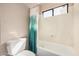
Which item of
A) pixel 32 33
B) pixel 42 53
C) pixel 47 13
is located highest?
pixel 47 13

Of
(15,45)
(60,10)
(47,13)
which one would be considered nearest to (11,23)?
(15,45)

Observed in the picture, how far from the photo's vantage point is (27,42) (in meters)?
1.26

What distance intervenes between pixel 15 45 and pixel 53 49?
0.98 feet

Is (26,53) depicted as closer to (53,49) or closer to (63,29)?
(53,49)

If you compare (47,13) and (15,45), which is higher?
(47,13)

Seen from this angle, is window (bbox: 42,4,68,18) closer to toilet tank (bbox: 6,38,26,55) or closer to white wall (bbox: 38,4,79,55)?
white wall (bbox: 38,4,79,55)

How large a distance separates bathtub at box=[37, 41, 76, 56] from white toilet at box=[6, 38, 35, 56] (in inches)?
3.2

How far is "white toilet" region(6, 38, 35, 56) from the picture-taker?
4.08 feet

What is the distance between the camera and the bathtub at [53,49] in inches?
48.3

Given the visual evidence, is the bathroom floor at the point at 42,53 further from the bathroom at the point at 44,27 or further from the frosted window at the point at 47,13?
the frosted window at the point at 47,13

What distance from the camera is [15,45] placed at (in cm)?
126

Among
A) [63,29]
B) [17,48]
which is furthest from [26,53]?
[63,29]

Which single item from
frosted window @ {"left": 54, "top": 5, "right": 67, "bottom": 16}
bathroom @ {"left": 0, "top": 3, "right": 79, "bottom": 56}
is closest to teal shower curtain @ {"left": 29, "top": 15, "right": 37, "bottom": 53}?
bathroom @ {"left": 0, "top": 3, "right": 79, "bottom": 56}

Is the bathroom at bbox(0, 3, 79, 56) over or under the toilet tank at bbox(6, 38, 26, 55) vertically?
over
